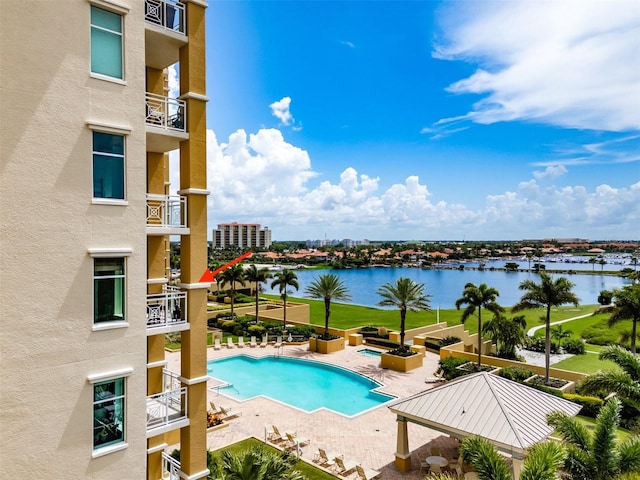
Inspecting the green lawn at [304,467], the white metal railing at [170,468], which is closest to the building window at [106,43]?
the white metal railing at [170,468]

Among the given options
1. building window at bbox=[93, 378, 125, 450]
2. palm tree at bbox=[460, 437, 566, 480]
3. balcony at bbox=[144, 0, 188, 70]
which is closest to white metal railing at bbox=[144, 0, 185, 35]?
balcony at bbox=[144, 0, 188, 70]

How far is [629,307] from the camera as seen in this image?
82.2ft

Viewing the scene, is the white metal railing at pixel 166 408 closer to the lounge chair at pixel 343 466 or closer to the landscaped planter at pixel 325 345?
the lounge chair at pixel 343 466

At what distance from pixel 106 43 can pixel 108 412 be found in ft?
24.9

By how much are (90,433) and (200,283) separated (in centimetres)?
384

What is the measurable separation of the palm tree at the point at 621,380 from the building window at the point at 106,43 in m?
16.9

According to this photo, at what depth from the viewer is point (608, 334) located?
3753 cm

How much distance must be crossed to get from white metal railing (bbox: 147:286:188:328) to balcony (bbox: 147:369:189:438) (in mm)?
1622

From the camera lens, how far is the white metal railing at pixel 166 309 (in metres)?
10.2

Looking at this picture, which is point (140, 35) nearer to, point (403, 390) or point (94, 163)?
point (94, 163)

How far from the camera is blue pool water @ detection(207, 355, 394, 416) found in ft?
75.3

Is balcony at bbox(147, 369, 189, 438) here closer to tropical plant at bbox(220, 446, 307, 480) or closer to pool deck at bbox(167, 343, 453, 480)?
tropical plant at bbox(220, 446, 307, 480)

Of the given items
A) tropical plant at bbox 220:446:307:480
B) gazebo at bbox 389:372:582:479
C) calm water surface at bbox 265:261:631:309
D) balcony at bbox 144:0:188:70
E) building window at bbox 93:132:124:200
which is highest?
balcony at bbox 144:0:188:70

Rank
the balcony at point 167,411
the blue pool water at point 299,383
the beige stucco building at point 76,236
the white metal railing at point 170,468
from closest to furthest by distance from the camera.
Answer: the beige stucco building at point 76,236
the balcony at point 167,411
the white metal railing at point 170,468
the blue pool water at point 299,383
